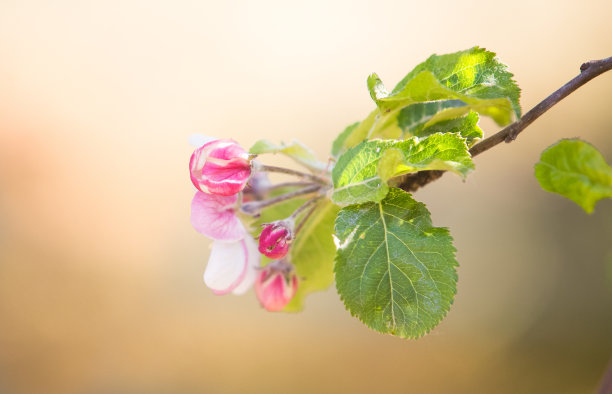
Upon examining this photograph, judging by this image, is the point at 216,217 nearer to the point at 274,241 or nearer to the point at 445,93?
the point at 274,241

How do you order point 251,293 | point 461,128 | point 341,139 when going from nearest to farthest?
point 461,128
point 341,139
point 251,293

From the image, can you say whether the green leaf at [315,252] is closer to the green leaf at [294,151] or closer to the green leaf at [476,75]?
the green leaf at [294,151]

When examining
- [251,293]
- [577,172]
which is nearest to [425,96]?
[577,172]

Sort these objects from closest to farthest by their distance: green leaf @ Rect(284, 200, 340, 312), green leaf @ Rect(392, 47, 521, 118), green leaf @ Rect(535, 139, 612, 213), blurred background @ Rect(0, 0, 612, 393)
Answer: green leaf @ Rect(535, 139, 612, 213), green leaf @ Rect(392, 47, 521, 118), green leaf @ Rect(284, 200, 340, 312), blurred background @ Rect(0, 0, 612, 393)

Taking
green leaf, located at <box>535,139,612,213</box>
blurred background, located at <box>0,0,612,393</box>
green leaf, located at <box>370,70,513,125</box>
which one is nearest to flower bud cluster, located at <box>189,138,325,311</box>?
green leaf, located at <box>370,70,513,125</box>

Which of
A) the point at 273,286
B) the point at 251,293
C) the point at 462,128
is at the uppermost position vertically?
the point at 462,128

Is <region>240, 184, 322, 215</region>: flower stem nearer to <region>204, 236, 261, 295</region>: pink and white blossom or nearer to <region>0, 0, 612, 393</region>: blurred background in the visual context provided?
<region>204, 236, 261, 295</region>: pink and white blossom
